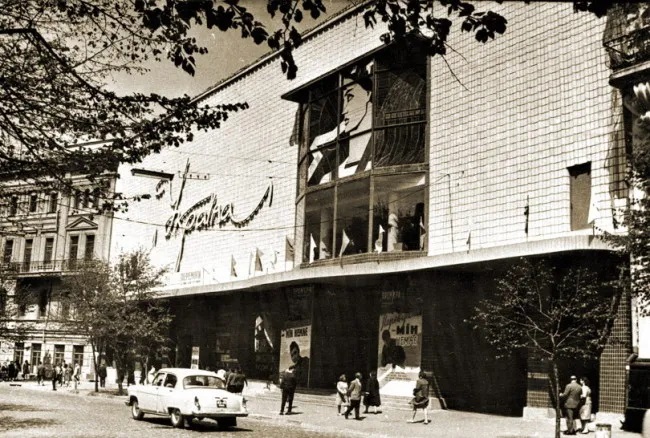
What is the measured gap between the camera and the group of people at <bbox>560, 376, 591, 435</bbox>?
1834 centimetres

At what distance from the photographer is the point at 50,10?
9188 mm

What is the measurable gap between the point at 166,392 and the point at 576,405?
10.6m

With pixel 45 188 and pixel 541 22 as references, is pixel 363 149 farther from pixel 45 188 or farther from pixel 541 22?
pixel 45 188

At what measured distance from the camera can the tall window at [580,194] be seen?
67.9 ft

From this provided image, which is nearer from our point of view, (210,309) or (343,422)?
(343,422)

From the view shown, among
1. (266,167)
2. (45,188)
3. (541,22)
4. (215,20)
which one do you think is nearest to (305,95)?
(266,167)

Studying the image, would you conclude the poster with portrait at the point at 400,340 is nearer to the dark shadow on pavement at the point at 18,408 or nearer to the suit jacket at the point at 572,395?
the suit jacket at the point at 572,395

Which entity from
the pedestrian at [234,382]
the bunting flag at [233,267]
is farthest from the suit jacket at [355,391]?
the bunting flag at [233,267]

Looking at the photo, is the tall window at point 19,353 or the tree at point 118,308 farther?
the tall window at point 19,353

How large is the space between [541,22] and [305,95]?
1190 cm

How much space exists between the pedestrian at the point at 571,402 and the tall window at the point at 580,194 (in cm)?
470

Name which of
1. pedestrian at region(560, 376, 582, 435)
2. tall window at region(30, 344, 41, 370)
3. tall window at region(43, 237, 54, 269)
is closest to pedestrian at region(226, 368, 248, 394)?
pedestrian at region(560, 376, 582, 435)

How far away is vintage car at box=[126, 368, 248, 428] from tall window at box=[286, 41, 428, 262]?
9.26 metres

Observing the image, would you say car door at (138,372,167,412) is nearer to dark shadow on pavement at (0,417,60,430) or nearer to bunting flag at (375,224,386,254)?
dark shadow on pavement at (0,417,60,430)
